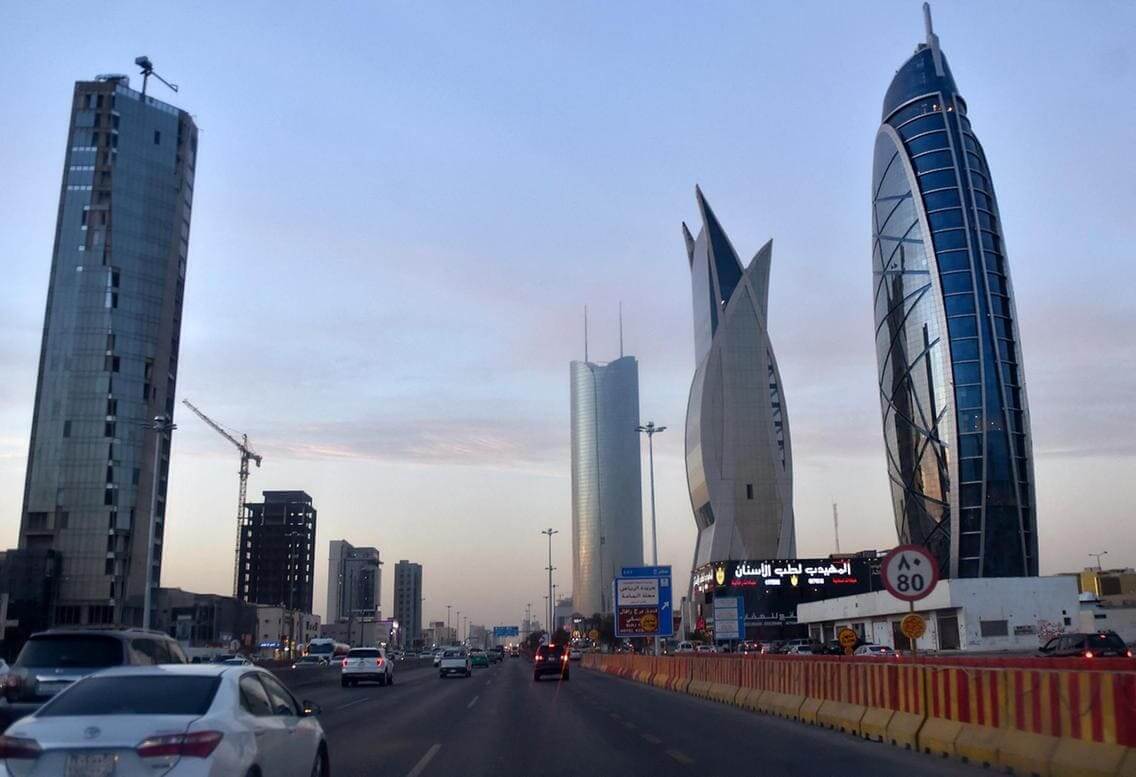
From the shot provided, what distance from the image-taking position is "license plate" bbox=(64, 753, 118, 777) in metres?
6.86

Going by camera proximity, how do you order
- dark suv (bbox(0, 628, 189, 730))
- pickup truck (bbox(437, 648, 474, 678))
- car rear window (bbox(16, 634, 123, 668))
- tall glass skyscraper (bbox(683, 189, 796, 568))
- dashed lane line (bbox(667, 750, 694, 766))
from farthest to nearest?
tall glass skyscraper (bbox(683, 189, 796, 568))
pickup truck (bbox(437, 648, 474, 678))
car rear window (bbox(16, 634, 123, 668))
dark suv (bbox(0, 628, 189, 730))
dashed lane line (bbox(667, 750, 694, 766))

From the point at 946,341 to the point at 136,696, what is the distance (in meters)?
126

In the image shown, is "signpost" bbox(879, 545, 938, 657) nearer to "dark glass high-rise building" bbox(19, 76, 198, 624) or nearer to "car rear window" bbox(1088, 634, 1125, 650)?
"car rear window" bbox(1088, 634, 1125, 650)

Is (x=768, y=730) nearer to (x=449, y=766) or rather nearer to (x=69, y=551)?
(x=449, y=766)

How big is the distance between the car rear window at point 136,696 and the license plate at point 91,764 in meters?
Answer: 0.54

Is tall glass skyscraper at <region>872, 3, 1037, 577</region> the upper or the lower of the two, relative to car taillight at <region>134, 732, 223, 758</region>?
upper

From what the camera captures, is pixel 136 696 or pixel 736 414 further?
pixel 736 414

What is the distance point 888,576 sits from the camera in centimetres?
1583

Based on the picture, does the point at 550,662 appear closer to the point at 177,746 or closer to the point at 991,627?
the point at 177,746

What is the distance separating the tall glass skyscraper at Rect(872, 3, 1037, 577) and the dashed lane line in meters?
114

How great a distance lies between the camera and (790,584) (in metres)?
142

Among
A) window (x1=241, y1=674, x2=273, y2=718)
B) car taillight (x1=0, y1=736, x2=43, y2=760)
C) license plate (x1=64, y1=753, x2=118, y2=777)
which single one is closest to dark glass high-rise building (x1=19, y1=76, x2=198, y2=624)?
window (x1=241, y1=674, x2=273, y2=718)

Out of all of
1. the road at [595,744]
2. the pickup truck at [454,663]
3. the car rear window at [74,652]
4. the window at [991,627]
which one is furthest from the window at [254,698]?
the window at [991,627]

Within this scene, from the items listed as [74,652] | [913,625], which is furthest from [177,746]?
[913,625]
